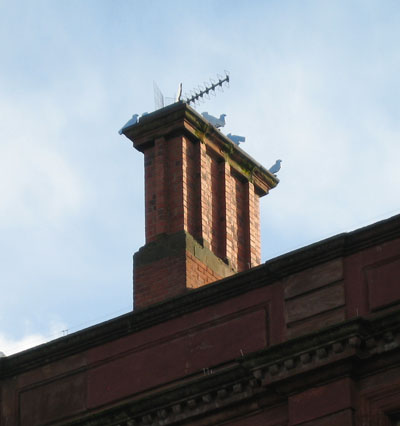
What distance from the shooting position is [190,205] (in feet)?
90.8

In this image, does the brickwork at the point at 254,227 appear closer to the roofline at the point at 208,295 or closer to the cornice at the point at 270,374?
the roofline at the point at 208,295

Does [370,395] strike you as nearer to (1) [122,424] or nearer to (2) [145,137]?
(1) [122,424]

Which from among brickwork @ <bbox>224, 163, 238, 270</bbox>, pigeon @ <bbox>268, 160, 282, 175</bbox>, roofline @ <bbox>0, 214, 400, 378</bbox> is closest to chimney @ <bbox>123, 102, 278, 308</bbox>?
brickwork @ <bbox>224, 163, 238, 270</bbox>

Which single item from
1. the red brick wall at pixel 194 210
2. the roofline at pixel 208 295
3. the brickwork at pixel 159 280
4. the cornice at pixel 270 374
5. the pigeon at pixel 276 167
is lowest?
the cornice at pixel 270 374

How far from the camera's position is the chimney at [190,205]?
26.6 meters

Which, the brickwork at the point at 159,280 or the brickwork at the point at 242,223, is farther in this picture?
the brickwork at the point at 242,223

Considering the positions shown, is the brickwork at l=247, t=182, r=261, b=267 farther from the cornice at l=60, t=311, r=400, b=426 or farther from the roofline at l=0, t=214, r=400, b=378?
the cornice at l=60, t=311, r=400, b=426

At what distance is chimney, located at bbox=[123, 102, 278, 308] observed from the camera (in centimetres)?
2664

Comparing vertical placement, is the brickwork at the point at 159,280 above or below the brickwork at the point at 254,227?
below

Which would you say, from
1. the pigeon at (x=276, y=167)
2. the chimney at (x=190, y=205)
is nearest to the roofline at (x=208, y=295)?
the chimney at (x=190, y=205)

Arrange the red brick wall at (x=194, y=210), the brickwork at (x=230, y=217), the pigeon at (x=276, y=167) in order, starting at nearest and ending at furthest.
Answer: the red brick wall at (x=194, y=210), the brickwork at (x=230, y=217), the pigeon at (x=276, y=167)

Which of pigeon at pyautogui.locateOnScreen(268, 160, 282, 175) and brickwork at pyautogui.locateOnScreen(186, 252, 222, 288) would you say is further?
pigeon at pyautogui.locateOnScreen(268, 160, 282, 175)

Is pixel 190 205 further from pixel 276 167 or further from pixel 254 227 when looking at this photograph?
pixel 276 167

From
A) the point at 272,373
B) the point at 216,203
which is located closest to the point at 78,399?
the point at 272,373
